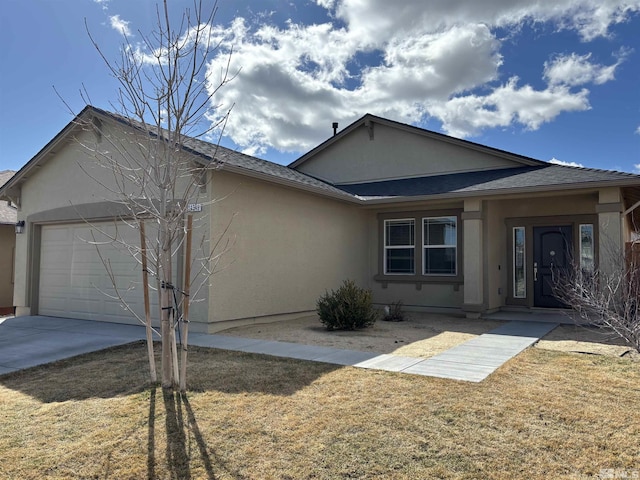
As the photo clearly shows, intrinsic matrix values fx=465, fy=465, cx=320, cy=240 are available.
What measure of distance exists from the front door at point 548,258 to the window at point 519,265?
283mm

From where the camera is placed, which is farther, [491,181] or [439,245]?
[439,245]

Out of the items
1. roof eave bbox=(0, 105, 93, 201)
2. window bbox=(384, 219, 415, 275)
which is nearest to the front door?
window bbox=(384, 219, 415, 275)

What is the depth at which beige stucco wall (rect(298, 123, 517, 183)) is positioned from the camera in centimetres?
1452

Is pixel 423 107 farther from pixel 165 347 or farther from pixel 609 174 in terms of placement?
pixel 165 347

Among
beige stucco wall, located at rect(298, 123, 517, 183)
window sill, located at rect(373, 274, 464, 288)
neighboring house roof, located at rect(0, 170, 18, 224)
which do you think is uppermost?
beige stucco wall, located at rect(298, 123, 517, 183)

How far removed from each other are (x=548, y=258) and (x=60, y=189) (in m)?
13.1

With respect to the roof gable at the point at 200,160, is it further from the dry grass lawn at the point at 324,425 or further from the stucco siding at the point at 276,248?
the dry grass lawn at the point at 324,425

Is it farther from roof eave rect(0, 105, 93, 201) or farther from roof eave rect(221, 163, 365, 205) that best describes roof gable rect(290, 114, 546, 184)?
roof eave rect(0, 105, 93, 201)

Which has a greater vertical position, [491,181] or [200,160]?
[491,181]

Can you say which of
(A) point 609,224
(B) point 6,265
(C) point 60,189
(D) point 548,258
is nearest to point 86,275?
(C) point 60,189

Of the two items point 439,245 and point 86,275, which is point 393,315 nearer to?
point 439,245

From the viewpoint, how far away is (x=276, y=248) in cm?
1108

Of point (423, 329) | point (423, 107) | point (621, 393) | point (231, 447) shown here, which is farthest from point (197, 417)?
point (423, 107)

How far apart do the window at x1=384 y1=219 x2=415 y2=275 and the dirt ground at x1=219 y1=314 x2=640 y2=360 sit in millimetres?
2621
